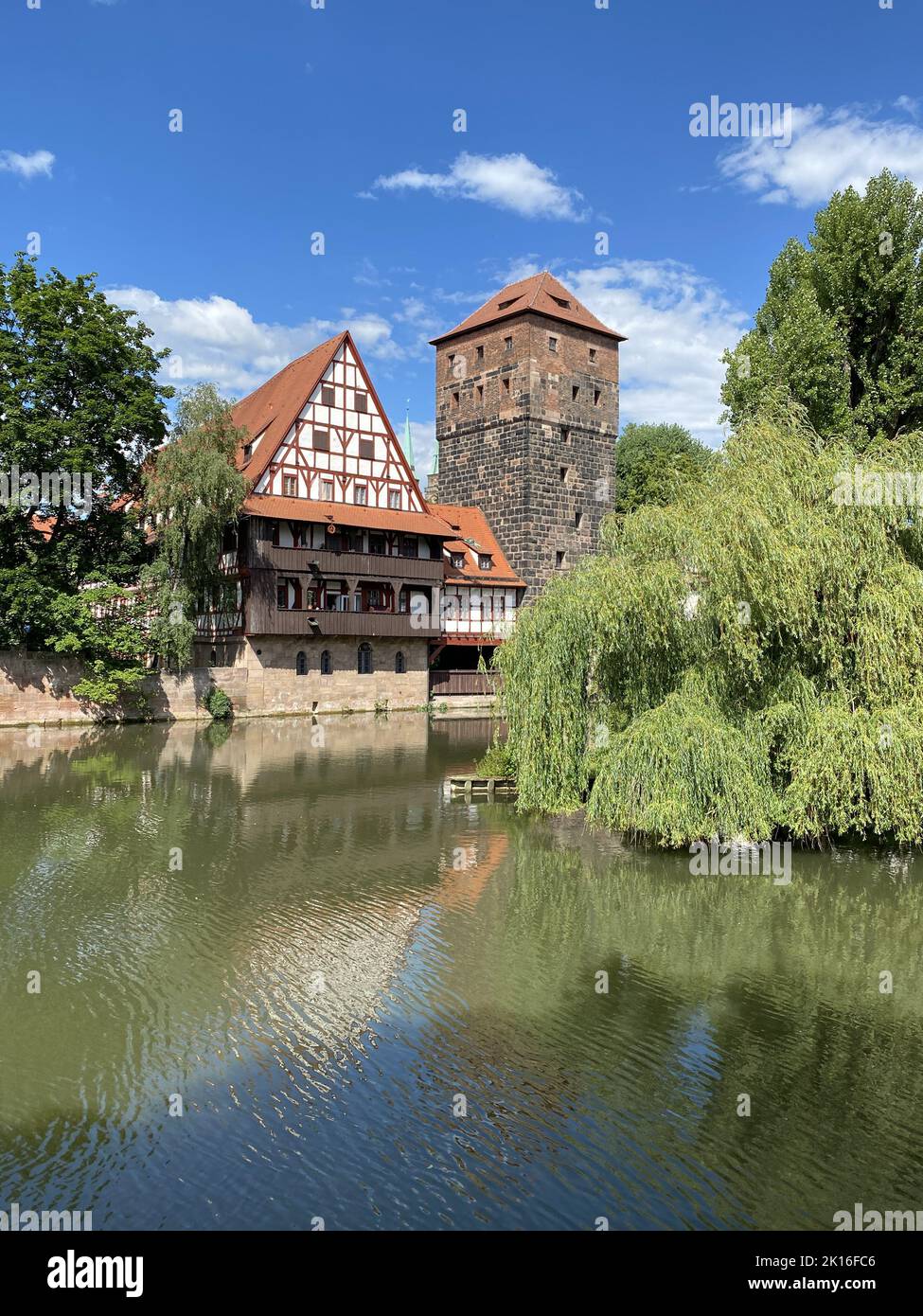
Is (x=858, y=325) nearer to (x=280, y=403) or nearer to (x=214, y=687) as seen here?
(x=280, y=403)

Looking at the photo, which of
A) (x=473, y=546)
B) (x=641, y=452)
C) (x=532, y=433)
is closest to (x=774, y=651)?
(x=473, y=546)

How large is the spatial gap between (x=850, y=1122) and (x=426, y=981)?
4.02 m

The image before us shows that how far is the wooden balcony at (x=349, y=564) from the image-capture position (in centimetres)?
3700

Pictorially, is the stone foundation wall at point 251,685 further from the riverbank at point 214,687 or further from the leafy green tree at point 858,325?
the leafy green tree at point 858,325

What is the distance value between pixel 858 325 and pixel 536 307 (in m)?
21.5

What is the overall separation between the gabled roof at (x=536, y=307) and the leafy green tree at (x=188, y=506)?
1851 centimetres

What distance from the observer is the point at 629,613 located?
14914 mm

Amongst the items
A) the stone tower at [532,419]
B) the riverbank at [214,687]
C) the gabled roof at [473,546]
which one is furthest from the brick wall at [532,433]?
the riverbank at [214,687]

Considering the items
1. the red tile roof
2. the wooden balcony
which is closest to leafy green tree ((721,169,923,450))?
the red tile roof

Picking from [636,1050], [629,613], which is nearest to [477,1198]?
[636,1050]

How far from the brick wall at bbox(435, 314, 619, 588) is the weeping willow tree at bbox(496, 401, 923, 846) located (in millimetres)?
31074

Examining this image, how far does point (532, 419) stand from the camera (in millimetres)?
46906

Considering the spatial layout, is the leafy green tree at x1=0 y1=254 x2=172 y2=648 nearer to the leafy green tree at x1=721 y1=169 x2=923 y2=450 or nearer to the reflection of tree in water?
the leafy green tree at x1=721 y1=169 x2=923 y2=450

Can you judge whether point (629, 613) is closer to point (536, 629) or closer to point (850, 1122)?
point (536, 629)
